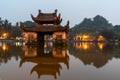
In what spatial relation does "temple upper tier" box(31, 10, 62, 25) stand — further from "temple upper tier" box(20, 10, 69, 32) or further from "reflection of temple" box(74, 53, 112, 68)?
"reflection of temple" box(74, 53, 112, 68)

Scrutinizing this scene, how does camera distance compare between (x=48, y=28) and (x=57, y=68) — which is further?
(x=48, y=28)

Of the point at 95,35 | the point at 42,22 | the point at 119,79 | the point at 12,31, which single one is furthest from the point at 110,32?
the point at 119,79

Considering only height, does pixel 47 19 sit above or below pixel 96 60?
above

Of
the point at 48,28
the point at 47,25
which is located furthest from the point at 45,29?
the point at 47,25

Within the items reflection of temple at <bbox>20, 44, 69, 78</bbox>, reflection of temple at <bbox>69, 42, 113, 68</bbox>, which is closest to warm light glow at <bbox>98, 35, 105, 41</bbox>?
reflection of temple at <bbox>69, 42, 113, 68</bbox>

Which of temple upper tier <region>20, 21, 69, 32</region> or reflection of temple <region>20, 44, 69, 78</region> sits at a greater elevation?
temple upper tier <region>20, 21, 69, 32</region>

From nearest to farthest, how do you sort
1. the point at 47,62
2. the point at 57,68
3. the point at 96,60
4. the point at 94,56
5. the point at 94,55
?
the point at 57,68 → the point at 47,62 → the point at 96,60 → the point at 94,56 → the point at 94,55

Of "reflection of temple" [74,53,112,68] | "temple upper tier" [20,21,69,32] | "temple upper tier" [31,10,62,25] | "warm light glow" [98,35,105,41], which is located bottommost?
"reflection of temple" [74,53,112,68]

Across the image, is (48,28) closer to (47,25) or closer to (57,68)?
(47,25)

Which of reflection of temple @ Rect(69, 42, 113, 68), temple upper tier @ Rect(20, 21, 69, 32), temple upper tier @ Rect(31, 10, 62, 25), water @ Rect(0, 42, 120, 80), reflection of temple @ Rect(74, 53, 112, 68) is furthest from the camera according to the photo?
temple upper tier @ Rect(31, 10, 62, 25)

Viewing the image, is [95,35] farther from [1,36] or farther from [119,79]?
[119,79]

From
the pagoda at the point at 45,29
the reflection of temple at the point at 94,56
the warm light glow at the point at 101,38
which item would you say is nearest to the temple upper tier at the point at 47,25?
the pagoda at the point at 45,29

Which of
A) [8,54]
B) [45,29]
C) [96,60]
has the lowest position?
[96,60]

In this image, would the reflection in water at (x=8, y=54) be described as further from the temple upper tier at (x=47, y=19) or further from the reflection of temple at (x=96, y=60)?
the temple upper tier at (x=47, y=19)
